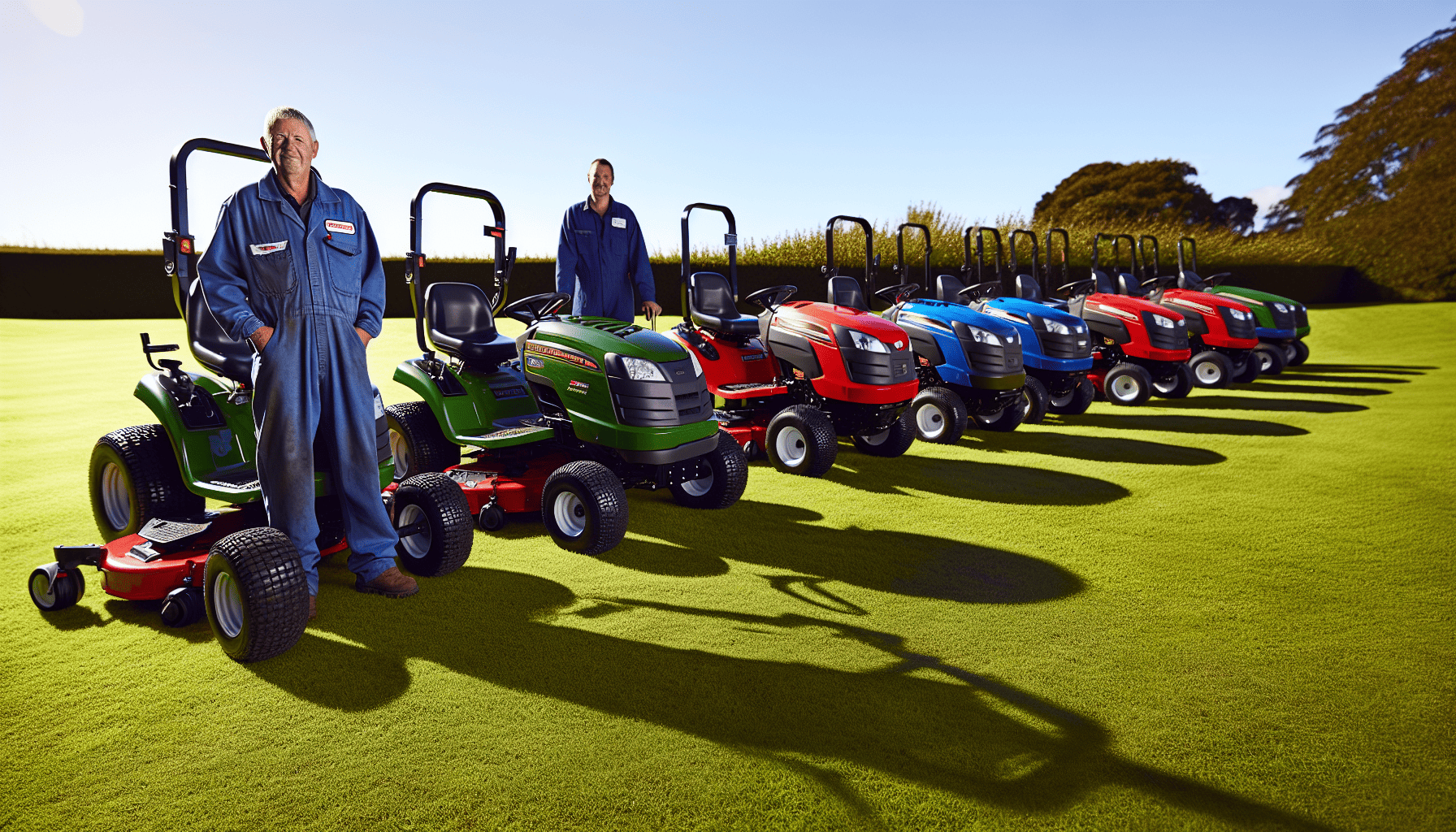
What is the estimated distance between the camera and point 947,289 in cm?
825

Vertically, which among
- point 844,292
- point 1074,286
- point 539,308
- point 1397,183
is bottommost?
point 539,308

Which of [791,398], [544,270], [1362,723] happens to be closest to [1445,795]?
[1362,723]

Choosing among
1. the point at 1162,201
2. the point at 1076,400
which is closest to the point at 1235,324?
the point at 1076,400

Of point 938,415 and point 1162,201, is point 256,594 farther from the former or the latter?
point 1162,201

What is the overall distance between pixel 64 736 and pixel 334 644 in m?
0.78

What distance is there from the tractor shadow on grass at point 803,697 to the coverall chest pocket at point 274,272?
123 cm

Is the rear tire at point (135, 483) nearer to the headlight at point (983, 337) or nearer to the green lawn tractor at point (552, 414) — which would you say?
the green lawn tractor at point (552, 414)

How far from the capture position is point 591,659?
113 inches

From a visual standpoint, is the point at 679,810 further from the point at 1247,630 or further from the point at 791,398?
the point at 791,398

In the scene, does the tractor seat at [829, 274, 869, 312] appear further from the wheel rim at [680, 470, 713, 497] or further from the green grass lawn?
the wheel rim at [680, 470, 713, 497]

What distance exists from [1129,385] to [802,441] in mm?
5182

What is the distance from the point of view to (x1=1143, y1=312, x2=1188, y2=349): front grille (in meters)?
9.42

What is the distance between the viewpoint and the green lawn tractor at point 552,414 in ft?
14.1

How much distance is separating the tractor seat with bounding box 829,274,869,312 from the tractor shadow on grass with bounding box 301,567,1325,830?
4.03m
